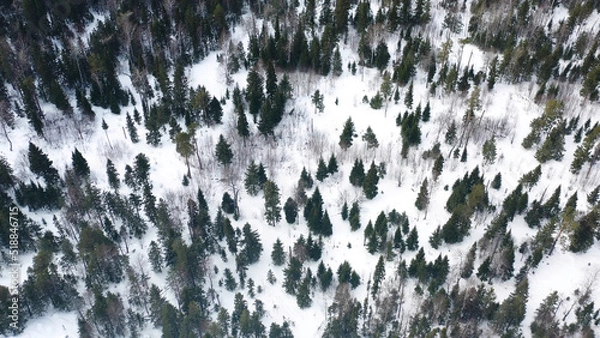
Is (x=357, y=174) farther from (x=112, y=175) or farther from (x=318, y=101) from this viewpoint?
(x=112, y=175)

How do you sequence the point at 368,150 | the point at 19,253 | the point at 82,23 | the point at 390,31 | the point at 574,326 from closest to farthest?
the point at 574,326 → the point at 19,253 → the point at 368,150 → the point at 82,23 → the point at 390,31

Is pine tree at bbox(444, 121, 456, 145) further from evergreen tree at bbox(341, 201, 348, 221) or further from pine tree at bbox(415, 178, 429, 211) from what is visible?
evergreen tree at bbox(341, 201, 348, 221)

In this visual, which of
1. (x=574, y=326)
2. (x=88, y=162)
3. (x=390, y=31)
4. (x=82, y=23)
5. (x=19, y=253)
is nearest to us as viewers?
(x=574, y=326)

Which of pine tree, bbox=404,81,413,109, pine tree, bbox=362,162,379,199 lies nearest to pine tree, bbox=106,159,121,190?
pine tree, bbox=362,162,379,199

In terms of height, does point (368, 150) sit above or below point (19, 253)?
below

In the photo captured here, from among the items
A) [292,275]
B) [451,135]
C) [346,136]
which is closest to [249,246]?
→ [292,275]

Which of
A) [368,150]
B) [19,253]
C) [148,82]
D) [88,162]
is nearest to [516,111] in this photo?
[368,150]

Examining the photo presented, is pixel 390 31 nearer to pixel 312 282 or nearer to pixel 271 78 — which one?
pixel 271 78

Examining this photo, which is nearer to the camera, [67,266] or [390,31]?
[67,266]

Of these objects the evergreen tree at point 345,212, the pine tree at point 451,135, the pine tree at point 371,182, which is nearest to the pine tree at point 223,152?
the evergreen tree at point 345,212
